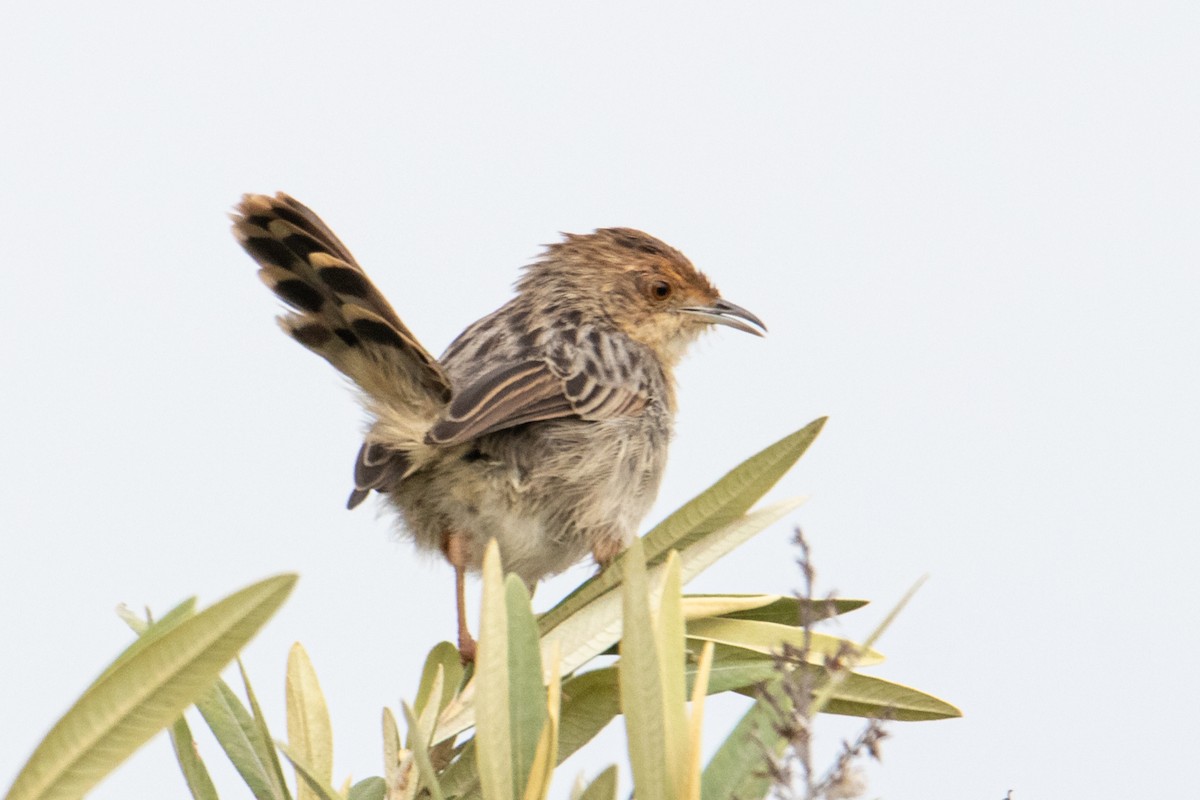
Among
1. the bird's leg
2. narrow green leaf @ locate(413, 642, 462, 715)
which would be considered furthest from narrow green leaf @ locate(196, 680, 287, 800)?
the bird's leg

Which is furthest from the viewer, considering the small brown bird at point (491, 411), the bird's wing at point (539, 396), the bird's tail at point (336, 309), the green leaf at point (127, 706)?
the bird's wing at point (539, 396)

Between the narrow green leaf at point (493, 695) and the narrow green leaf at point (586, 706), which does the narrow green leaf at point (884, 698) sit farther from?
the narrow green leaf at point (493, 695)

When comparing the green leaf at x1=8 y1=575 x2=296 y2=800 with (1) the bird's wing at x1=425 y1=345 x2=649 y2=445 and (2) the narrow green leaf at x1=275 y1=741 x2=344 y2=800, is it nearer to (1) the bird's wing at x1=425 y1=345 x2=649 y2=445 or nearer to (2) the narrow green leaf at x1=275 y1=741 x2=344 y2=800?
(2) the narrow green leaf at x1=275 y1=741 x2=344 y2=800

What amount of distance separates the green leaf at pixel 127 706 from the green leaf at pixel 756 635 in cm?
117

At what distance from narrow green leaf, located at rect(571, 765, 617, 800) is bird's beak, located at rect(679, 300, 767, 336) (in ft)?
14.0

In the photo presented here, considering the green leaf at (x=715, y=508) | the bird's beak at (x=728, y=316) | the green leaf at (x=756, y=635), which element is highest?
the bird's beak at (x=728, y=316)

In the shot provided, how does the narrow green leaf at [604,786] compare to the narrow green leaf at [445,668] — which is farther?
the narrow green leaf at [445,668]

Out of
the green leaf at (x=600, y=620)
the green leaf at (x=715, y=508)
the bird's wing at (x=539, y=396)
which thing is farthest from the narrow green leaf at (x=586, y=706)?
the bird's wing at (x=539, y=396)

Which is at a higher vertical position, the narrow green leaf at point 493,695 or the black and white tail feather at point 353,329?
the black and white tail feather at point 353,329

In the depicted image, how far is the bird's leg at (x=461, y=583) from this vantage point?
14.0 ft

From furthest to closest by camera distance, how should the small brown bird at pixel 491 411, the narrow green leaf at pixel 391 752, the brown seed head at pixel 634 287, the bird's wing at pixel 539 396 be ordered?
1. the brown seed head at pixel 634 287
2. the bird's wing at pixel 539 396
3. the small brown bird at pixel 491 411
4. the narrow green leaf at pixel 391 752

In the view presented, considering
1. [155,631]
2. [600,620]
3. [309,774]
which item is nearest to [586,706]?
[600,620]

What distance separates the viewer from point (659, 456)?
539 centimetres

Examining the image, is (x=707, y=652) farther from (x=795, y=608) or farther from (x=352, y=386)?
(x=352, y=386)
